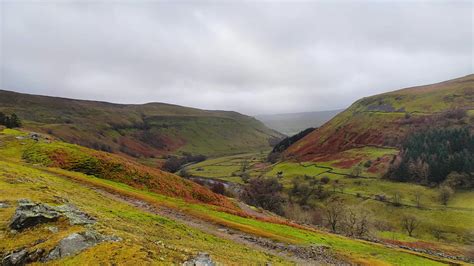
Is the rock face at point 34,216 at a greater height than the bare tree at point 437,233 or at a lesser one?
greater

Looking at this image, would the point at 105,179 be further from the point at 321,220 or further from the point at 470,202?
the point at 470,202

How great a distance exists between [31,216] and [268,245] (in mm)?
26168

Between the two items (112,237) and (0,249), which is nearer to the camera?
(0,249)

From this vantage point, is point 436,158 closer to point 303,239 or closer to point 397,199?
point 397,199

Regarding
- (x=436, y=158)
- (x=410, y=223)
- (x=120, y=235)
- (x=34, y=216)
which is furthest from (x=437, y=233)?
(x=34, y=216)

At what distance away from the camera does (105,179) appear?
204ft

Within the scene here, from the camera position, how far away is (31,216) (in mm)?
21438

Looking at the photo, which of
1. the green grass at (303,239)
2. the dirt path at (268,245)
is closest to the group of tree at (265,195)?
the green grass at (303,239)

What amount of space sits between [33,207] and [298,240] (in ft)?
106

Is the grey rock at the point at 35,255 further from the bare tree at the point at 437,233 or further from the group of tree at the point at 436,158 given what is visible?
the group of tree at the point at 436,158

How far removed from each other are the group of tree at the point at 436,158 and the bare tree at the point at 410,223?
3974 centimetres

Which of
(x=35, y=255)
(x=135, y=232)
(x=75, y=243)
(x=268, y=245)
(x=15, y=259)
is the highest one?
(x=75, y=243)

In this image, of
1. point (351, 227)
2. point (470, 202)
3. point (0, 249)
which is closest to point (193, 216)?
point (0, 249)

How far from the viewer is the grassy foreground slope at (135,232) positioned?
18.8m
